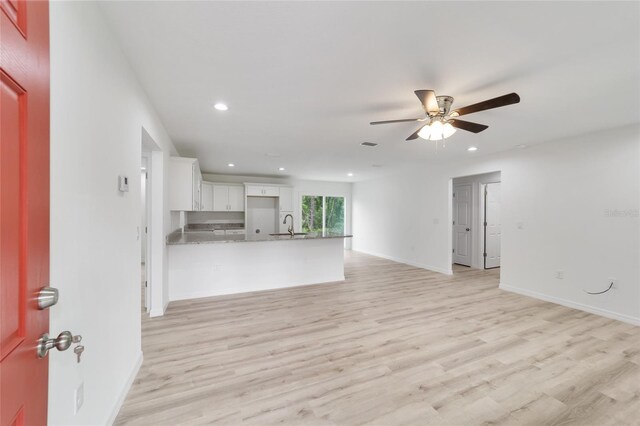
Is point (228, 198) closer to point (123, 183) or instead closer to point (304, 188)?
point (304, 188)

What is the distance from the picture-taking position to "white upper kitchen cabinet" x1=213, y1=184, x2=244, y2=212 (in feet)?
23.4

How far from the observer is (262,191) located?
7.47 metres

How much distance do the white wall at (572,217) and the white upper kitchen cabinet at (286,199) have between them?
164 inches

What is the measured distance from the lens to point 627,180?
3.34m

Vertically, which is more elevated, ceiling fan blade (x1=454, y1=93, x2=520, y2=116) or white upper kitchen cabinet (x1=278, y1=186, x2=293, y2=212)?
ceiling fan blade (x1=454, y1=93, x2=520, y2=116)

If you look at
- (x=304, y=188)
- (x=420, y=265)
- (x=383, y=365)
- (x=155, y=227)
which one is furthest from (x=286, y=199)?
(x=383, y=365)

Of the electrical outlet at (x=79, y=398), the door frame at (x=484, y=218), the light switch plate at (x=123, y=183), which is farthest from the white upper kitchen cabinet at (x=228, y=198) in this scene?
the door frame at (x=484, y=218)

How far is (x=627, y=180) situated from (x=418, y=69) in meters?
3.50

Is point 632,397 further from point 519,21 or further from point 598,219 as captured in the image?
point 519,21

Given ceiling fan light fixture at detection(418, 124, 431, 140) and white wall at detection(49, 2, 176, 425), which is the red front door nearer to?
white wall at detection(49, 2, 176, 425)

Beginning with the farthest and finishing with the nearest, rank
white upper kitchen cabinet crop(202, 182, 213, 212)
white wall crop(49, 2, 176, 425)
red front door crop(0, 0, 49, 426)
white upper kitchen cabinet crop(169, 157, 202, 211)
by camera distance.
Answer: white upper kitchen cabinet crop(202, 182, 213, 212) < white upper kitchen cabinet crop(169, 157, 202, 211) < white wall crop(49, 2, 176, 425) < red front door crop(0, 0, 49, 426)

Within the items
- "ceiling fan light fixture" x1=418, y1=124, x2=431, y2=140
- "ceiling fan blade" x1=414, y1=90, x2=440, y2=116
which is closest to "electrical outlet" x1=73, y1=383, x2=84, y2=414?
"ceiling fan blade" x1=414, y1=90, x2=440, y2=116

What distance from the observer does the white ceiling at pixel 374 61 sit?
1465 mm

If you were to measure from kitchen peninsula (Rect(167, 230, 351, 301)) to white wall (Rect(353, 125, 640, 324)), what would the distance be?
2870 millimetres
